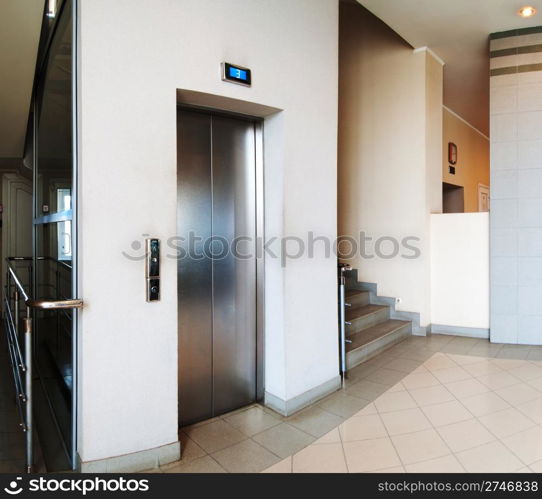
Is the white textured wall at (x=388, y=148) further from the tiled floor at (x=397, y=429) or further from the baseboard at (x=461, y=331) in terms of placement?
the tiled floor at (x=397, y=429)

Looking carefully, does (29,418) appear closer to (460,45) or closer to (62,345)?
(62,345)

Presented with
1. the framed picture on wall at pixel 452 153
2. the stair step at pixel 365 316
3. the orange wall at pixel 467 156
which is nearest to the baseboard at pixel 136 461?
the stair step at pixel 365 316

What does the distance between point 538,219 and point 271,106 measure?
3.41 m

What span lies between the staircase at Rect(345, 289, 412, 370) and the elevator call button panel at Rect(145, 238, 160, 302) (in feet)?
6.59

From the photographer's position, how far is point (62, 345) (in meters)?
3.00

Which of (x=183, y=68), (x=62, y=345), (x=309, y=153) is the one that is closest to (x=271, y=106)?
(x=309, y=153)

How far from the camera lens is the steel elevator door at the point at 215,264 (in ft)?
8.61

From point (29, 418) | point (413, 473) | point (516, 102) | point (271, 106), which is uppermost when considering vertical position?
point (516, 102)

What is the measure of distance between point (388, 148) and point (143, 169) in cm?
391

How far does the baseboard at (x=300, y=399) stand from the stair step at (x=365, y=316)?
1.08 metres

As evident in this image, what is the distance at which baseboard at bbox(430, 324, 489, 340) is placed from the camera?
4.69 meters

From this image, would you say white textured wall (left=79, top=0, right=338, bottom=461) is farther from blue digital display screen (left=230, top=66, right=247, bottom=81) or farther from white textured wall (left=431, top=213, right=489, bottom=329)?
white textured wall (left=431, top=213, right=489, bottom=329)
